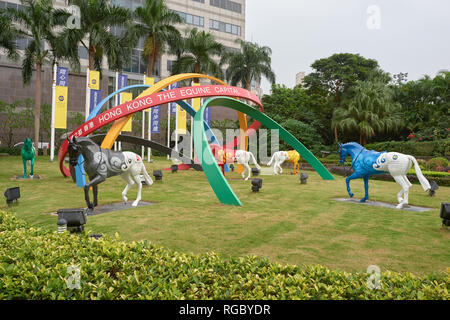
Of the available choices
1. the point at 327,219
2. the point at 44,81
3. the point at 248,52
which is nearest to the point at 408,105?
the point at 248,52

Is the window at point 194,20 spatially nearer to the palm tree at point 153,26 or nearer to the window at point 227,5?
the window at point 227,5

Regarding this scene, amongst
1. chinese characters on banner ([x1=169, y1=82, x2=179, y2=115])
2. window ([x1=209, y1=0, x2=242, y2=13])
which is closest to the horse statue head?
chinese characters on banner ([x1=169, y1=82, x2=179, y2=115])

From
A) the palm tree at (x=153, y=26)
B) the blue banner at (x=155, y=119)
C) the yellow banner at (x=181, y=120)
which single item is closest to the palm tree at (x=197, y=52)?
the palm tree at (x=153, y=26)

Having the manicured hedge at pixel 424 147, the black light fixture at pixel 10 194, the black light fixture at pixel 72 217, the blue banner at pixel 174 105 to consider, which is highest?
the blue banner at pixel 174 105

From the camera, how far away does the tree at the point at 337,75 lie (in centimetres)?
3847

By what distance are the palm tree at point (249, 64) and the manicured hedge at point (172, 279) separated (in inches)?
1601

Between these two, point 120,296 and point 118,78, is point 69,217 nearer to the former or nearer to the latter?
point 120,296

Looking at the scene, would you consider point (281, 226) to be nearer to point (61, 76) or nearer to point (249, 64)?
point (61, 76)

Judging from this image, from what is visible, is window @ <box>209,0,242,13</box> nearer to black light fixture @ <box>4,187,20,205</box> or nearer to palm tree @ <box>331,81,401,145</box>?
palm tree @ <box>331,81,401,145</box>

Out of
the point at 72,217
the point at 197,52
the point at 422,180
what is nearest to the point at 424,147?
the point at 422,180

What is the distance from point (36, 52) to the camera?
30.0m

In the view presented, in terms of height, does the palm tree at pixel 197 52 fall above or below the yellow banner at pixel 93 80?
above

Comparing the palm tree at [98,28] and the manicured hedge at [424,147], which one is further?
the palm tree at [98,28]

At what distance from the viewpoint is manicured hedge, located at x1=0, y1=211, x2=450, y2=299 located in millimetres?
3143
